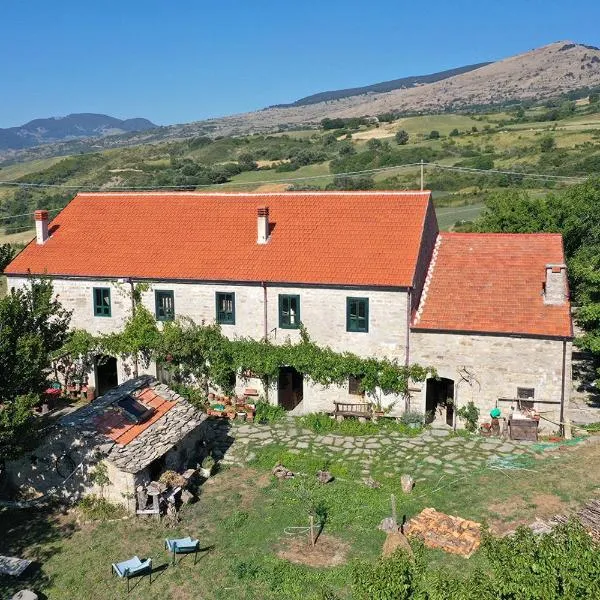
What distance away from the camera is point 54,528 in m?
18.6

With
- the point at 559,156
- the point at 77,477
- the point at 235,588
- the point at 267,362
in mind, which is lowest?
the point at 235,588

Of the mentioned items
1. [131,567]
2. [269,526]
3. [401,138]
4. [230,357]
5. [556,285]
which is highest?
[401,138]

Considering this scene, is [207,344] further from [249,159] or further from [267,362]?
[249,159]

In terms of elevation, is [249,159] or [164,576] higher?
[249,159]

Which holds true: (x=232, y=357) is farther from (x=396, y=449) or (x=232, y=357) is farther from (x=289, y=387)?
(x=396, y=449)

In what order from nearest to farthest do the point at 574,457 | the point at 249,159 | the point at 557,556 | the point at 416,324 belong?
the point at 557,556
the point at 574,457
the point at 416,324
the point at 249,159

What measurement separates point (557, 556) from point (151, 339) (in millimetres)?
20323

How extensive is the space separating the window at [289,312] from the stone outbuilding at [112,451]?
6021 mm

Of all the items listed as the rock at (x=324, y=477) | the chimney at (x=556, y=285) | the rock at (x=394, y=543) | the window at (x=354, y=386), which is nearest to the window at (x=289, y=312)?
the window at (x=354, y=386)

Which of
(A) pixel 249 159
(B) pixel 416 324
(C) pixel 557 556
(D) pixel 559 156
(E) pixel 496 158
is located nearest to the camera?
(C) pixel 557 556

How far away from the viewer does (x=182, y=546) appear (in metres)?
16.9

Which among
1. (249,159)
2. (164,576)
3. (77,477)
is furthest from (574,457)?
(249,159)

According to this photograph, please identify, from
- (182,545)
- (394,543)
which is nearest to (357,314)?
(394,543)

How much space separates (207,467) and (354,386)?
7245 mm
